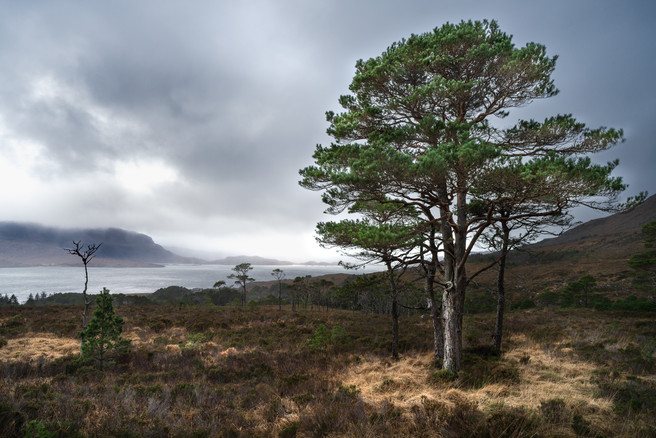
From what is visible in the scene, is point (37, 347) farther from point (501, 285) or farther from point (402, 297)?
point (402, 297)

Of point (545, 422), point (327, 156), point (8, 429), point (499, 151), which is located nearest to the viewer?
point (8, 429)

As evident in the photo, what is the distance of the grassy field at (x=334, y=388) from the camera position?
14.8ft

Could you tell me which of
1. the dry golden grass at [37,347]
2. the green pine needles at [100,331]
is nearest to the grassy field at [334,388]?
the dry golden grass at [37,347]

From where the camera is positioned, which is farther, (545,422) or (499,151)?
(499,151)

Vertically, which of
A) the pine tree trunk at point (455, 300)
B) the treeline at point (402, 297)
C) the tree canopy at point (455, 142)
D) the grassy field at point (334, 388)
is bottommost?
the treeline at point (402, 297)

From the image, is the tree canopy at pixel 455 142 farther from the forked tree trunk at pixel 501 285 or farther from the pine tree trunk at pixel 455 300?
the forked tree trunk at pixel 501 285

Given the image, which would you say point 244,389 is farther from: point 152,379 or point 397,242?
point 397,242

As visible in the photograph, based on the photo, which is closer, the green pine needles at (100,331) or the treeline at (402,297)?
the green pine needles at (100,331)

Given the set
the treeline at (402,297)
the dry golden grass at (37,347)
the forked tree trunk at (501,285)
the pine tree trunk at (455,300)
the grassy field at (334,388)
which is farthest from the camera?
the dry golden grass at (37,347)

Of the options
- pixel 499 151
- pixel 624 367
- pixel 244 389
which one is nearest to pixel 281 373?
pixel 244 389

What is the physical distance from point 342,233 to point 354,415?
13.8 ft

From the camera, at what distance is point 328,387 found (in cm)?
730

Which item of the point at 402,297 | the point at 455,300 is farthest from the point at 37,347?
the point at 402,297

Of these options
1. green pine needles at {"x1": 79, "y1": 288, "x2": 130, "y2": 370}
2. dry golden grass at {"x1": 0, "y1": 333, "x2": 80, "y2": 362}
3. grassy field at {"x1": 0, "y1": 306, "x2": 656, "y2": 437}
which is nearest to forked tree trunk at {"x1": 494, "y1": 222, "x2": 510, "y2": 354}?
grassy field at {"x1": 0, "y1": 306, "x2": 656, "y2": 437}
